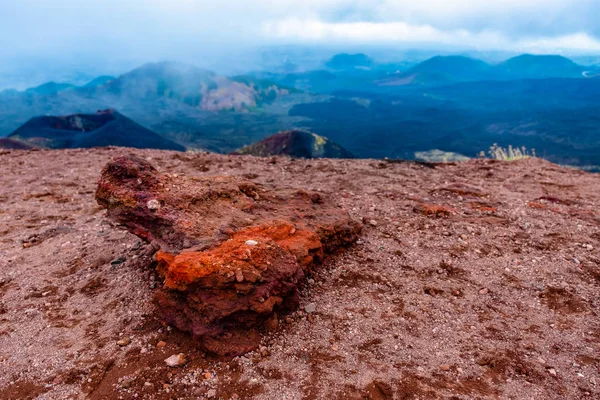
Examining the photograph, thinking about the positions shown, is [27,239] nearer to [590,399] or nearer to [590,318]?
[590,399]

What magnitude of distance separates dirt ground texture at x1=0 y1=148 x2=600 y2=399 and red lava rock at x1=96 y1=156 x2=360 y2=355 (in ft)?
0.84

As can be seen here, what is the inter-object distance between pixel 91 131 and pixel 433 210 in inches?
2633

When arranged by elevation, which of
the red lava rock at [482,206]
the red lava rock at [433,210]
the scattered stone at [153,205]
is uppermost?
the scattered stone at [153,205]

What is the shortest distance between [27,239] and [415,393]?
21.2 feet

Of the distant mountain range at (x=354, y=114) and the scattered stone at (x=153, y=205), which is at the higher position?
the scattered stone at (x=153, y=205)

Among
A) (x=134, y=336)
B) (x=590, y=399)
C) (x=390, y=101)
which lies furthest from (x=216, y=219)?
(x=390, y=101)

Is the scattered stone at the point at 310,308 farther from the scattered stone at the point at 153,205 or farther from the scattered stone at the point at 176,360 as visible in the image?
the scattered stone at the point at 153,205

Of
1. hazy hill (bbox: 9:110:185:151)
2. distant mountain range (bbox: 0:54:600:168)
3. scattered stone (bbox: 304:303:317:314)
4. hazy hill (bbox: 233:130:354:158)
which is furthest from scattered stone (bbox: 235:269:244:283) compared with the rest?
distant mountain range (bbox: 0:54:600:168)

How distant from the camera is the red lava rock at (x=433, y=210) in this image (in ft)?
23.4

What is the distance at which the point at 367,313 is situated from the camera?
4434 millimetres

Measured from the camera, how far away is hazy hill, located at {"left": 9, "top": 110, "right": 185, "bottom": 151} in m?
53.8

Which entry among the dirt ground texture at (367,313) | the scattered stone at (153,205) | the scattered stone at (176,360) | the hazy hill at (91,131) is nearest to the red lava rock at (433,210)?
the dirt ground texture at (367,313)

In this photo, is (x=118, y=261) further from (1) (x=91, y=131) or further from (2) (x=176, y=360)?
(1) (x=91, y=131)

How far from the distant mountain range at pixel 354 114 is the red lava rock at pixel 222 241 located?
64.1 metres
